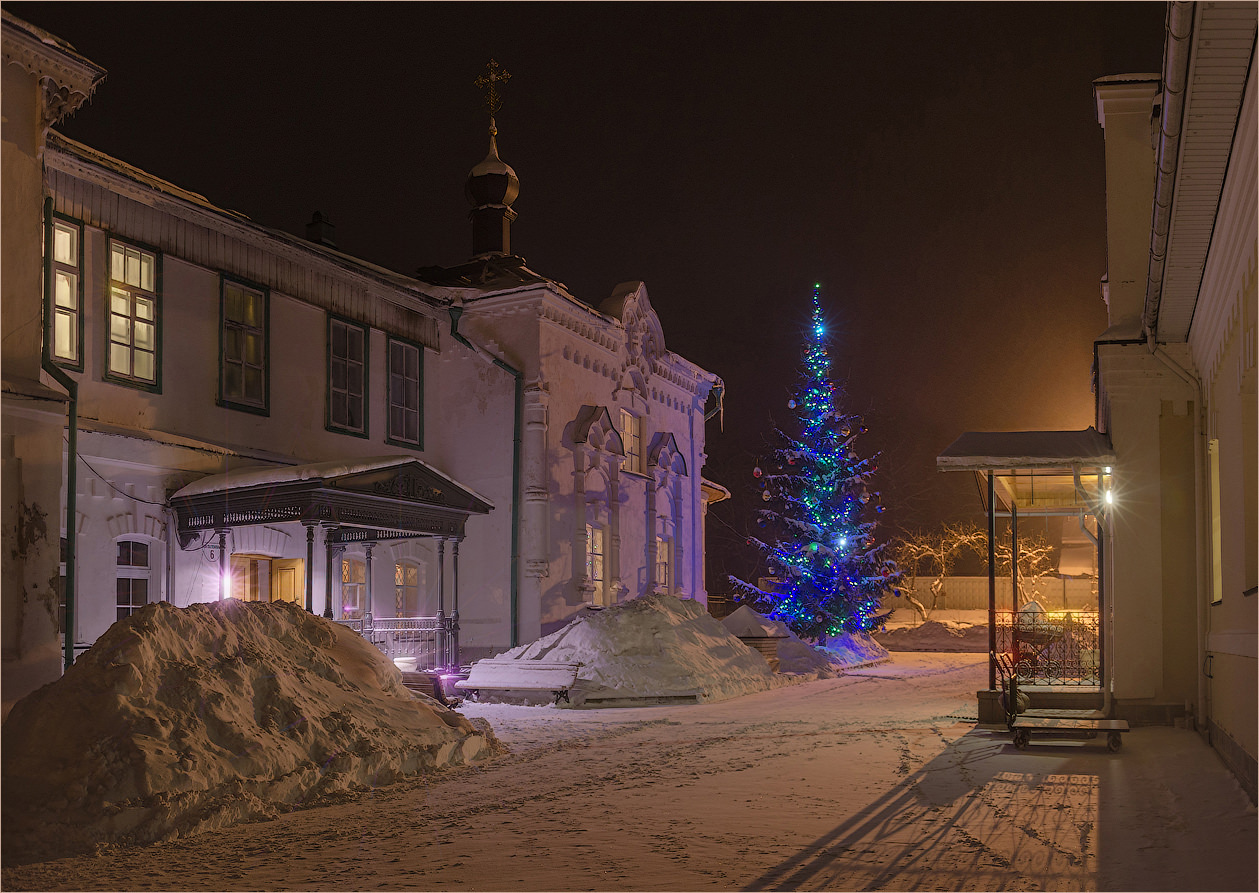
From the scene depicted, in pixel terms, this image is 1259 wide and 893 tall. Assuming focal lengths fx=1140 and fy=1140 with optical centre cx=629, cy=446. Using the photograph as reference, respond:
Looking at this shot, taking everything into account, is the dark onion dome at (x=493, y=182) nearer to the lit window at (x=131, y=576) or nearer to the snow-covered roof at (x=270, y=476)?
the snow-covered roof at (x=270, y=476)

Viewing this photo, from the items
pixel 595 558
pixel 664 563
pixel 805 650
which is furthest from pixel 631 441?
pixel 805 650

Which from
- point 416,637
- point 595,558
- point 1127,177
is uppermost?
point 1127,177

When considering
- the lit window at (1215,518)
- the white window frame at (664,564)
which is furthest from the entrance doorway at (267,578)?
the lit window at (1215,518)

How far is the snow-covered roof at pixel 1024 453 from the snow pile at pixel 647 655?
6528mm

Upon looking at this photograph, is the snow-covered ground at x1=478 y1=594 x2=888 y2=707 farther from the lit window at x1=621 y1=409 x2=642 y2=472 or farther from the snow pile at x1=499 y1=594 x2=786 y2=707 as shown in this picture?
the lit window at x1=621 y1=409 x2=642 y2=472

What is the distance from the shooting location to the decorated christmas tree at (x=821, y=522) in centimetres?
3052

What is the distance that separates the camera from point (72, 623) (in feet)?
46.0

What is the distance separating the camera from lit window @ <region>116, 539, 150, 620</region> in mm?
15633

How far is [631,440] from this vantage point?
87.7ft

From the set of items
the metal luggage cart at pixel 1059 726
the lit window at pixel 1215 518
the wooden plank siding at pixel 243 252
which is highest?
the wooden plank siding at pixel 243 252

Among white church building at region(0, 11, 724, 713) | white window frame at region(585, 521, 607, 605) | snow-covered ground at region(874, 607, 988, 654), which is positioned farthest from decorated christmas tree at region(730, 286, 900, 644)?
white window frame at region(585, 521, 607, 605)

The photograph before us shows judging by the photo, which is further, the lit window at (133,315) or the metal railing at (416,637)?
the metal railing at (416,637)

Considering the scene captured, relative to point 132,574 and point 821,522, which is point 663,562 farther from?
point 132,574

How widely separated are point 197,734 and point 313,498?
316 inches
